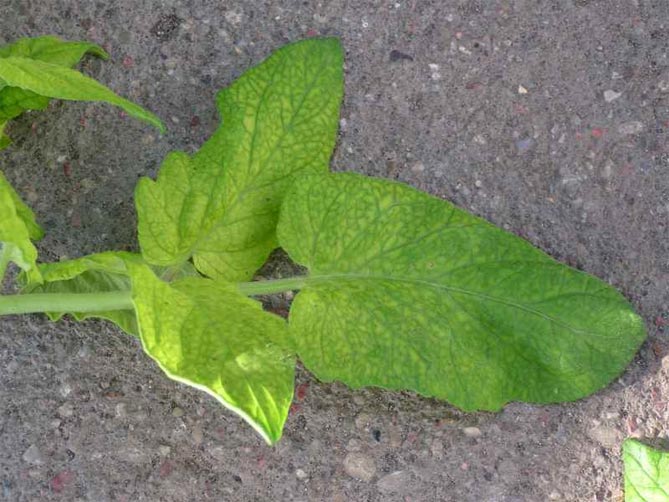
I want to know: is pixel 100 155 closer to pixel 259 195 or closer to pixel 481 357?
pixel 259 195

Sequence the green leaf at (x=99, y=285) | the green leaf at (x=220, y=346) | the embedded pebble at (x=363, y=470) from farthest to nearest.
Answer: the embedded pebble at (x=363, y=470)
the green leaf at (x=99, y=285)
the green leaf at (x=220, y=346)

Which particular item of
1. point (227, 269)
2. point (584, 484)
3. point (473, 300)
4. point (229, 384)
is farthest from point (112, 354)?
point (584, 484)

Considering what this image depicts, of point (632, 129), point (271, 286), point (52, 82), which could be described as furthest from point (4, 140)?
point (632, 129)

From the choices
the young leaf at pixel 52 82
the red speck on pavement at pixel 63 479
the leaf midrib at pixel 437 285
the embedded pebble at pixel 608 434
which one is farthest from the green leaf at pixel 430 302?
the red speck on pavement at pixel 63 479

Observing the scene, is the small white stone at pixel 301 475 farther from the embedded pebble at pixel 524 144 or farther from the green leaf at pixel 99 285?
the embedded pebble at pixel 524 144

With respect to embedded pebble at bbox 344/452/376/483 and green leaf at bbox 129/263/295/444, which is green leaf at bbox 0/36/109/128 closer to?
green leaf at bbox 129/263/295/444
